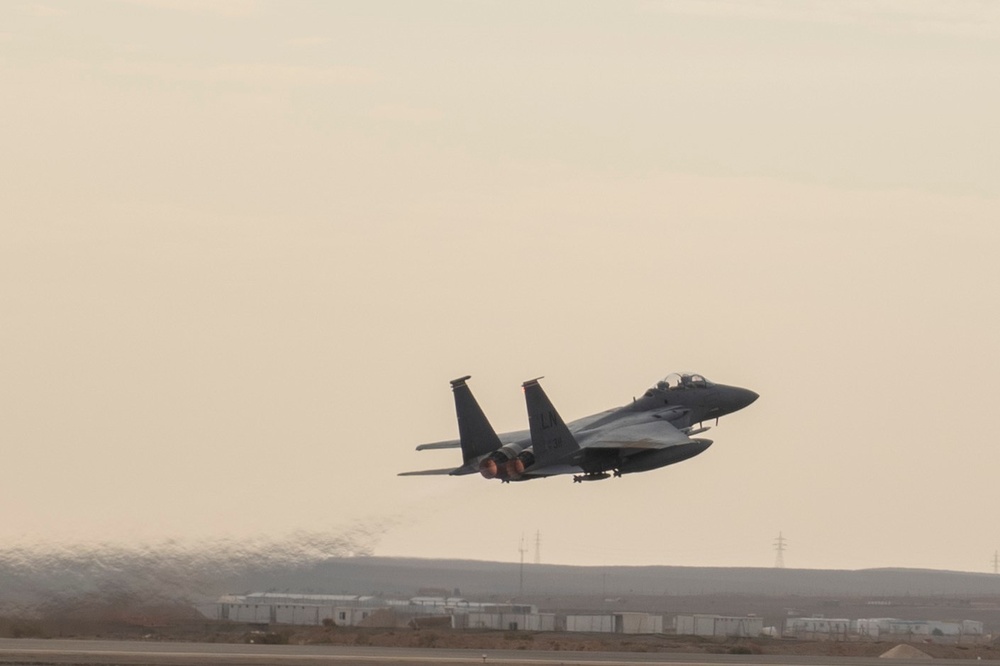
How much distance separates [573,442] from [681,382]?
8.54 metres

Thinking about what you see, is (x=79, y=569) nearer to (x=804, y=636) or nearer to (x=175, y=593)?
(x=175, y=593)

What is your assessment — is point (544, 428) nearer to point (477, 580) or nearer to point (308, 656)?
point (308, 656)

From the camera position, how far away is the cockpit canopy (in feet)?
224

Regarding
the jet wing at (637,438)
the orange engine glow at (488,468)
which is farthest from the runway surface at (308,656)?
the jet wing at (637,438)

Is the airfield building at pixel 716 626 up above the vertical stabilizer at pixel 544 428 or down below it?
below

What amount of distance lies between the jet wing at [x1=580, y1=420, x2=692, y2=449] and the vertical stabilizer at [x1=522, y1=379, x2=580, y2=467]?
1556 millimetres

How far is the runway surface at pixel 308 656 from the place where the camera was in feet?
162

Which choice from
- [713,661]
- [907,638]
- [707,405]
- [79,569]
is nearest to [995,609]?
[907,638]

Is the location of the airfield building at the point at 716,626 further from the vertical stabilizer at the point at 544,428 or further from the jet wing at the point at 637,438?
the vertical stabilizer at the point at 544,428

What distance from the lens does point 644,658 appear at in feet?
189

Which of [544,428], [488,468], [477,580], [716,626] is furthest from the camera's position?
[477,580]

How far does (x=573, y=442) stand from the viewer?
203 feet

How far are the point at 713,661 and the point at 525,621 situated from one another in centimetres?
3198

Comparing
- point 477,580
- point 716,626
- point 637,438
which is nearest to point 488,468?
point 637,438
